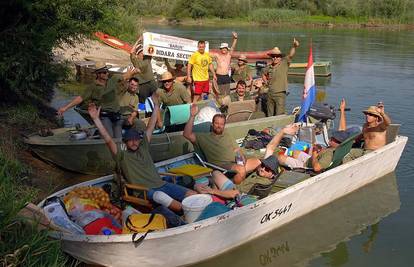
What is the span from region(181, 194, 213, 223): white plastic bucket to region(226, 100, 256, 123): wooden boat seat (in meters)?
4.30

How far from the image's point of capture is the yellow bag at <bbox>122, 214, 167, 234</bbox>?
5200 mm

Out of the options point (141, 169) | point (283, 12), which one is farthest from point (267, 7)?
point (141, 169)

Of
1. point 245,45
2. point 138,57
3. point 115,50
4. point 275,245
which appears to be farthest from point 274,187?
point 245,45

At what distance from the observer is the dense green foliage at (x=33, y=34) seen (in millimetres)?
8984

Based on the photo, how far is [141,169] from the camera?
610cm

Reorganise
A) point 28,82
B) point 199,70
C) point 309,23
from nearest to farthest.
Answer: point 28,82
point 199,70
point 309,23

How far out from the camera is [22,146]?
8219 millimetres

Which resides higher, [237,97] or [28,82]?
[28,82]

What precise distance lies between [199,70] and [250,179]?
14.6 feet

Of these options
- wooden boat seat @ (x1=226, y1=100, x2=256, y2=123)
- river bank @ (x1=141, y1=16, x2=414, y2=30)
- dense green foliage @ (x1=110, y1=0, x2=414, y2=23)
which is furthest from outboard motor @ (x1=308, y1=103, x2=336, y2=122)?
dense green foliage @ (x1=110, y1=0, x2=414, y2=23)

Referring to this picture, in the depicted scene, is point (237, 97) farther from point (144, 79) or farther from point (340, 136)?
point (340, 136)

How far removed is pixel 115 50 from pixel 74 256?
61.0ft

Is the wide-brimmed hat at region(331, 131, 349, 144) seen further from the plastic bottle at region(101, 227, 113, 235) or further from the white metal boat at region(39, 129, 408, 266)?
the plastic bottle at region(101, 227, 113, 235)

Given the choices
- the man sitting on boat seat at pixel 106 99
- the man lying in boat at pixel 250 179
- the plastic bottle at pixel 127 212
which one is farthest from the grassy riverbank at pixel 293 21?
the plastic bottle at pixel 127 212
